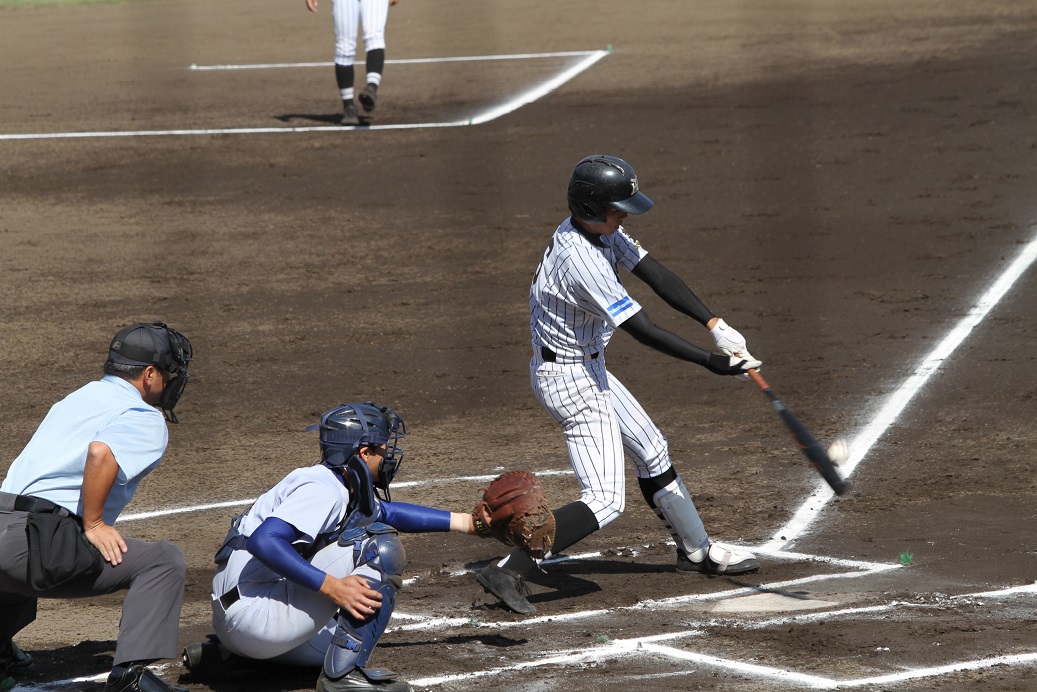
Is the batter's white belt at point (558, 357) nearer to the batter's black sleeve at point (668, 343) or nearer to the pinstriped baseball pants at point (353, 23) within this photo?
the batter's black sleeve at point (668, 343)

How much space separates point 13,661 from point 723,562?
263 centimetres

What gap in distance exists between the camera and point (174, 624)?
13.6 feet

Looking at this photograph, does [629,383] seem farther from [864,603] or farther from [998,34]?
[998,34]

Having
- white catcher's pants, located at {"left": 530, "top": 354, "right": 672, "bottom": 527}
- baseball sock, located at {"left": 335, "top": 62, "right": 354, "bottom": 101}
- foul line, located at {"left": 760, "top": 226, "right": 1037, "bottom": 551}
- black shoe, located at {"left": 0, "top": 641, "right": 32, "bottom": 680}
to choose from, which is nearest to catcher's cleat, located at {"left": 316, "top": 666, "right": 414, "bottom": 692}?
black shoe, located at {"left": 0, "top": 641, "right": 32, "bottom": 680}

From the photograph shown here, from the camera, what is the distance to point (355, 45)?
44.4 ft

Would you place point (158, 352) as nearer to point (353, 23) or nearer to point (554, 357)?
point (554, 357)

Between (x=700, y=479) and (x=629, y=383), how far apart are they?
1646mm

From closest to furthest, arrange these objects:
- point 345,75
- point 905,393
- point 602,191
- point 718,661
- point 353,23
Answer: point 718,661
point 602,191
point 905,393
point 353,23
point 345,75

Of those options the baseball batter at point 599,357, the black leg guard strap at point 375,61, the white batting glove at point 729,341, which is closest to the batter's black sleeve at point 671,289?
the baseball batter at point 599,357

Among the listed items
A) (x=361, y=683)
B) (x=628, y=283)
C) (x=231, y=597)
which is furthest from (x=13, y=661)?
(x=628, y=283)

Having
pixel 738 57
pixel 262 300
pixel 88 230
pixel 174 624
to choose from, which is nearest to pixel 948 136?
pixel 738 57

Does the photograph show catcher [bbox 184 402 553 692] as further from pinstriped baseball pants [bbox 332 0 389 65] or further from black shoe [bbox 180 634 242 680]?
pinstriped baseball pants [bbox 332 0 389 65]

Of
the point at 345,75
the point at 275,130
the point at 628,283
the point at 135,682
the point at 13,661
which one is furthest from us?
the point at 275,130

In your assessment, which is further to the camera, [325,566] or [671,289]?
[671,289]
